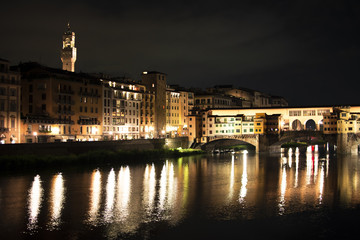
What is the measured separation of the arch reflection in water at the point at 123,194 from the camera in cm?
2775

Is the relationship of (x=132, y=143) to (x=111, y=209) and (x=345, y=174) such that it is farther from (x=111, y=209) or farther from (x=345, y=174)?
(x=111, y=209)

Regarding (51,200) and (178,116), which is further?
(178,116)

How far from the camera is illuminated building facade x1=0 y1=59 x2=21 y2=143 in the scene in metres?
48.9

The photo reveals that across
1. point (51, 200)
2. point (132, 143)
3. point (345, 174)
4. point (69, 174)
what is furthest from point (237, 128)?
point (51, 200)

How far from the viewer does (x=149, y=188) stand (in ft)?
121

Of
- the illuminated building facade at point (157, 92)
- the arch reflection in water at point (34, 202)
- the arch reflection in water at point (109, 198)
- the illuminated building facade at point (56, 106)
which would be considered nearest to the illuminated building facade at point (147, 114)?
the illuminated building facade at point (157, 92)

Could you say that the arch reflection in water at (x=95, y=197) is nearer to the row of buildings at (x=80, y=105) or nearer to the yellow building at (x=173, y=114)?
the row of buildings at (x=80, y=105)

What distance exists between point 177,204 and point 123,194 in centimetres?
513

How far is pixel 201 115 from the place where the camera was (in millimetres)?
83438

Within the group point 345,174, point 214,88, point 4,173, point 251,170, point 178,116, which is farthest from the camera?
point 214,88

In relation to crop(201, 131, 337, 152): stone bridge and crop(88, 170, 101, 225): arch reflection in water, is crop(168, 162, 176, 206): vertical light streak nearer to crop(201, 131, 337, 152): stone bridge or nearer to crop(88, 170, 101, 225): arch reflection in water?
crop(88, 170, 101, 225): arch reflection in water

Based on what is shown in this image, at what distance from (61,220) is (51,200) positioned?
5.26 metres

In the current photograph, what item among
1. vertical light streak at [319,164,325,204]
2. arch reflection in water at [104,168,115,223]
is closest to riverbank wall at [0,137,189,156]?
arch reflection in water at [104,168,115,223]

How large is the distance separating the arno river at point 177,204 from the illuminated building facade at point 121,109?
23275 millimetres
